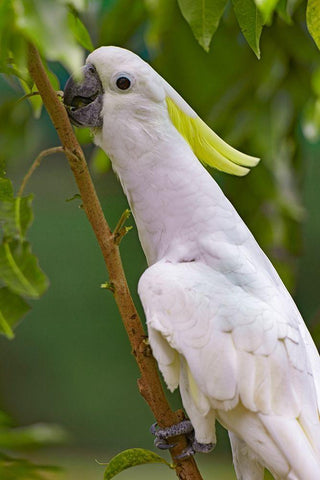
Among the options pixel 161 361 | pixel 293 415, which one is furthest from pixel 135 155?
pixel 293 415

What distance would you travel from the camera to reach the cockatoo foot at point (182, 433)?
0.96 metres

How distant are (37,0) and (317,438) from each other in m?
0.69

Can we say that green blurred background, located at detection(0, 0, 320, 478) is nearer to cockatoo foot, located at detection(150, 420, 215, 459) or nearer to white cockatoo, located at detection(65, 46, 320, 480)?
white cockatoo, located at detection(65, 46, 320, 480)

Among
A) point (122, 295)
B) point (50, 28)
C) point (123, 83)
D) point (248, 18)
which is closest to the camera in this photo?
point (50, 28)

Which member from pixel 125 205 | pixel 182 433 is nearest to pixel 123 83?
pixel 182 433

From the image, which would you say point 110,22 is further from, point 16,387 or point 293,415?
point 16,387

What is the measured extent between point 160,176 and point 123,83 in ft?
0.53

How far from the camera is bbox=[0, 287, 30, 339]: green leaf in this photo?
94 cm

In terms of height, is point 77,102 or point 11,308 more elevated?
point 77,102

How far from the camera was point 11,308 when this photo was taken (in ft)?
3.11

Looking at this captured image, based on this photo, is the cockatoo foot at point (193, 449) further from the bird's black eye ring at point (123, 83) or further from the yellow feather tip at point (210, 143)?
the bird's black eye ring at point (123, 83)

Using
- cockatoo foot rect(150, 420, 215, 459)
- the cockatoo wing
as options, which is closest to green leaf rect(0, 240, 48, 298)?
the cockatoo wing

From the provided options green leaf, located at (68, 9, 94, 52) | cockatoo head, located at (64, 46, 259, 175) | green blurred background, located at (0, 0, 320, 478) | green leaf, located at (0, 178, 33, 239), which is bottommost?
green blurred background, located at (0, 0, 320, 478)

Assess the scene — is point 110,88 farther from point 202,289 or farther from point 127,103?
point 202,289
